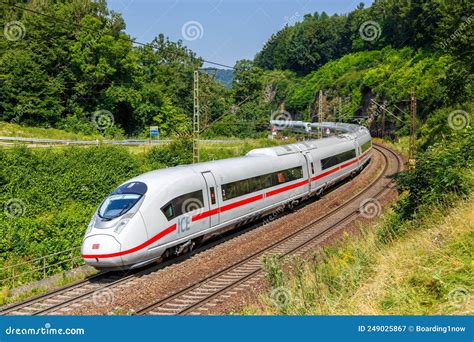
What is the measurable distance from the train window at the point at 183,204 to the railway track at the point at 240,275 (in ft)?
7.93

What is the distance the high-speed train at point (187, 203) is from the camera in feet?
49.5

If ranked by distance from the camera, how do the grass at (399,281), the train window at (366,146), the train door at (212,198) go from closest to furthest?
the grass at (399,281), the train door at (212,198), the train window at (366,146)

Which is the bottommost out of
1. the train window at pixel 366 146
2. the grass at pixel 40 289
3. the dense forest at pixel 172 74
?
the grass at pixel 40 289

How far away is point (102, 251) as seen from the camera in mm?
14789

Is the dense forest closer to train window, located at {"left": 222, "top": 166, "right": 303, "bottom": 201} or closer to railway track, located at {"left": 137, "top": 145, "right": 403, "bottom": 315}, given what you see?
train window, located at {"left": 222, "top": 166, "right": 303, "bottom": 201}

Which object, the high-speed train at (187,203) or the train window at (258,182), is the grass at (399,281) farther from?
the train window at (258,182)

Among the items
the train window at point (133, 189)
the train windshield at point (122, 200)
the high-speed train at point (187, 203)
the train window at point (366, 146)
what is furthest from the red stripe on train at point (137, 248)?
the train window at point (366, 146)

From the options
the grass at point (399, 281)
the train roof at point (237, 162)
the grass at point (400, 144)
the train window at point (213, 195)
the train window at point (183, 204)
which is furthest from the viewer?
the grass at point (400, 144)

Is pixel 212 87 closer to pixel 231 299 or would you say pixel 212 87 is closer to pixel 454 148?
pixel 454 148

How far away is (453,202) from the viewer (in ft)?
48.3

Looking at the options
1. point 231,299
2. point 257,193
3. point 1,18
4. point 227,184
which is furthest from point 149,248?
point 1,18

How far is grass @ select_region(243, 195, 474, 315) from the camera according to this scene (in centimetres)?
930

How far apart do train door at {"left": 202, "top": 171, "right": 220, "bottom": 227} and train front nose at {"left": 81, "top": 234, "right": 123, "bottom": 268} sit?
15.2 ft

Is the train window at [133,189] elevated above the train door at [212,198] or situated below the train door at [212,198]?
above
